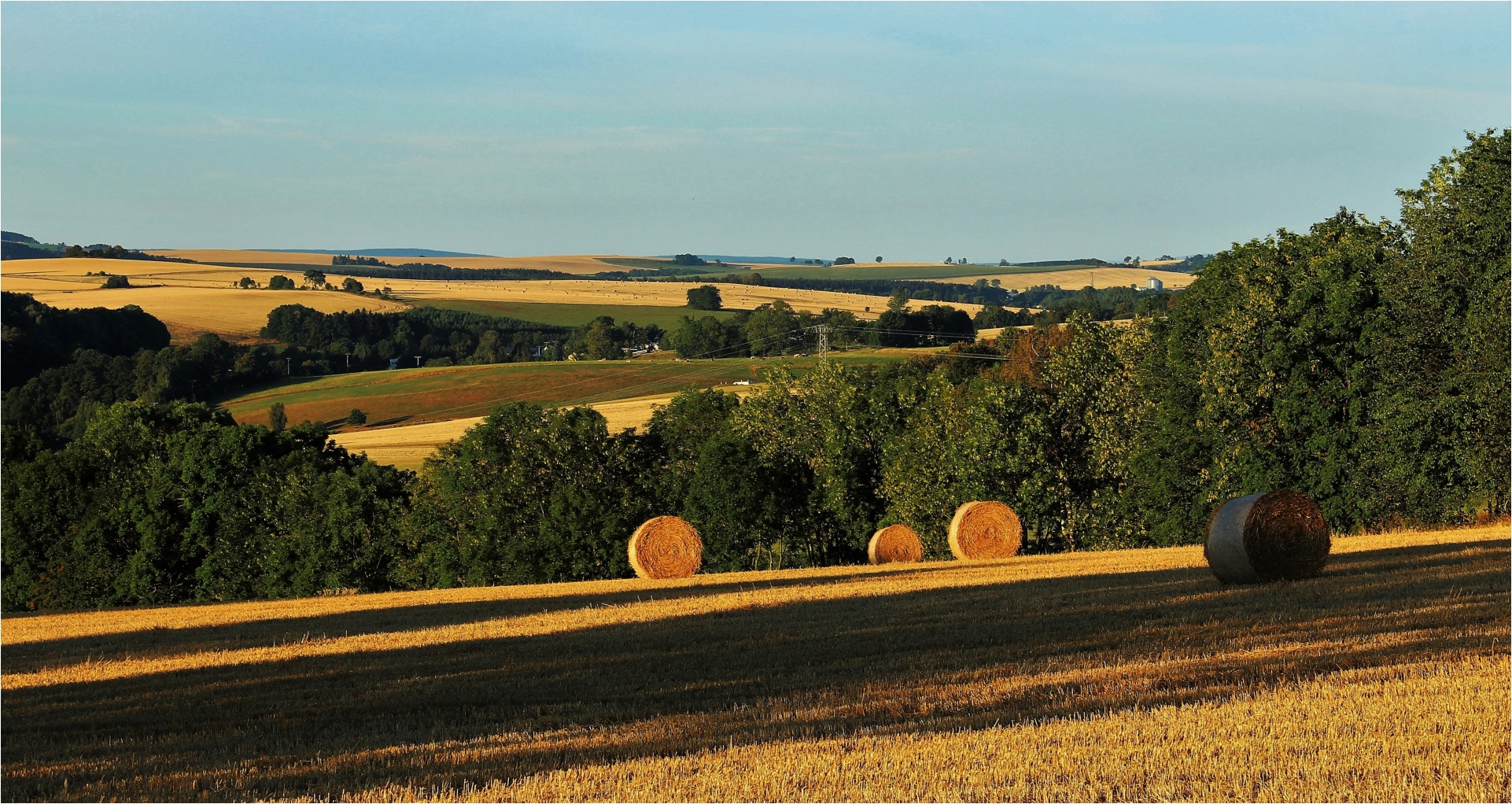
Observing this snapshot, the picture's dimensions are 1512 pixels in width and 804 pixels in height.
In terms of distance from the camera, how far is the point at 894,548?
128 feet

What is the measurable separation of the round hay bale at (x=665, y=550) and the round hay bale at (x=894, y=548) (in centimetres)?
761

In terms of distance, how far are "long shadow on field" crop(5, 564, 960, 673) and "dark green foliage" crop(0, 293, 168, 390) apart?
56.5 metres

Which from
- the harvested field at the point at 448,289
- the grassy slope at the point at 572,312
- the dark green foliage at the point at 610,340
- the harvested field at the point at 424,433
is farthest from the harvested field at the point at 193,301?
the harvested field at the point at 424,433

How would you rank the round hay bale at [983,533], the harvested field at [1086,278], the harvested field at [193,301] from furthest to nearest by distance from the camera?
1. the harvested field at [1086,278]
2. the harvested field at [193,301]
3. the round hay bale at [983,533]

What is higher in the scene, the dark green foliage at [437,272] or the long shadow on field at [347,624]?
the dark green foliage at [437,272]

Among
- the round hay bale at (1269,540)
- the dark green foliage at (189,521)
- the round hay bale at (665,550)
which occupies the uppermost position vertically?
the round hay bale at (1269,540)

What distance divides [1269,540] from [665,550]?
15.0 metres

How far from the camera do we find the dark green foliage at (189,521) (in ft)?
184

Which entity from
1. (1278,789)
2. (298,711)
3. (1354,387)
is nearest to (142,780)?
(298,711)

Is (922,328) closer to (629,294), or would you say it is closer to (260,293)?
(629,294)

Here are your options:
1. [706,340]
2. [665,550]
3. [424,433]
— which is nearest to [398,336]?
[706,340]

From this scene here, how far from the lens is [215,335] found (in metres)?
102

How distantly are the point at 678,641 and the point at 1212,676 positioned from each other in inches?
276

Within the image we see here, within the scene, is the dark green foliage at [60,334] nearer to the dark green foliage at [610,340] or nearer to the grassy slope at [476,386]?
the grassy slope at [476,386]
